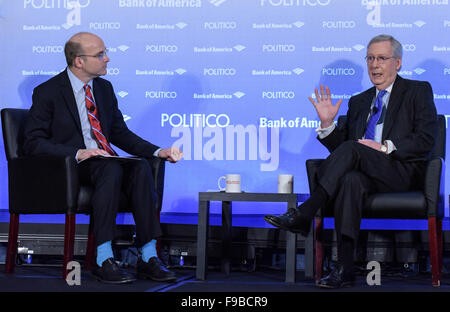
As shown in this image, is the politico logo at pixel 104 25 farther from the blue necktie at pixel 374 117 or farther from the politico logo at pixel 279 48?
the blue necktie at pixel 374 117

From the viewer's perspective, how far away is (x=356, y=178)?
3584mm

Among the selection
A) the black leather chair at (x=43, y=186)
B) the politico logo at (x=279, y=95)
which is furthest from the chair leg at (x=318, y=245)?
the politico logo at (x=279, y=95)

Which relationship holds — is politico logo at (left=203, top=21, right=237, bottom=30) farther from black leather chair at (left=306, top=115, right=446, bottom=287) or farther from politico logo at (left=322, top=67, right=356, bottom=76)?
black leather chair at (left=306, top=115, right=446, bottom=287)

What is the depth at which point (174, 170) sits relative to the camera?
5219mm

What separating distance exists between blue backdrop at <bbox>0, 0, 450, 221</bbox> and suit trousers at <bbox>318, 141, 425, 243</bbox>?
126 centimetres

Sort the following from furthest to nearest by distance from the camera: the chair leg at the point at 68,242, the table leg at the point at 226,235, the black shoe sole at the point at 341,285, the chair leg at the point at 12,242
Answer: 1. the table leg at the point at 226,235
2. the chair leg at the point at 12,242
3. the chair leg at the point at 68,242
4. the black shoe sole at the point at 341,285

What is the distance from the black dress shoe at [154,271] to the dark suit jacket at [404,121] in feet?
3.96

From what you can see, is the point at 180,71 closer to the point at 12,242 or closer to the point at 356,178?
the point at 12,242

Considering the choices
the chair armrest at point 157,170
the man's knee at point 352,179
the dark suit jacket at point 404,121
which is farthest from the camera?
the chair armrest at point 157,170

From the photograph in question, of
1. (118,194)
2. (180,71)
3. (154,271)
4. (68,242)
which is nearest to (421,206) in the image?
(154,271)

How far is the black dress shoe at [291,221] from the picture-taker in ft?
11.5

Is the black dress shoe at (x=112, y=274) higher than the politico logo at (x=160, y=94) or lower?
lower

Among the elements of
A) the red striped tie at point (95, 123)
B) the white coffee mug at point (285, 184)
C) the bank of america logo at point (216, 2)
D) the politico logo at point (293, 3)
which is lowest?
the white coffee mug at point (285, 184)

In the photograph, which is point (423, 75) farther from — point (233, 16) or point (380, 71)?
point (233, 16)
